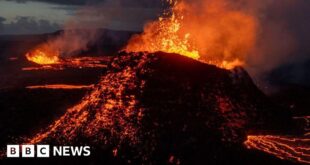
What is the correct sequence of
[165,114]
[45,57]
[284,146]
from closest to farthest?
[165,114]
[284,146]
[45,57]

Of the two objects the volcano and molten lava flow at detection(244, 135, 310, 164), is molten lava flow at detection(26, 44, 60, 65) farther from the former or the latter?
molten lava flow at detection(244, 135, 310, 164)

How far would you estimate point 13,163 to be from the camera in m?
22.5

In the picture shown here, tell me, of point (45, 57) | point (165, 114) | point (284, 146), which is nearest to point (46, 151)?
point (165, 114)

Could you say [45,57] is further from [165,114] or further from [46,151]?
[165,114]

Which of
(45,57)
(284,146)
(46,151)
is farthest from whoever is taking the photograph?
(45,57)

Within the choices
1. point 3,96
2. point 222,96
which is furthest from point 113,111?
point 3,96

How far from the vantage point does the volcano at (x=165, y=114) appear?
22.5 meters

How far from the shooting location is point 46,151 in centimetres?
2298

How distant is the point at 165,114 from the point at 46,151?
6.07 meters

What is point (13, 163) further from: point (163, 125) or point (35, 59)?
point (35, 59)

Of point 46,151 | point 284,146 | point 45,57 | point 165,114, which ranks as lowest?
point 284,146

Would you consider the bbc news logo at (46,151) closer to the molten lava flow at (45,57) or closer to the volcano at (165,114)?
the volcano at (165,114)

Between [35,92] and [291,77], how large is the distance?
34092 mm

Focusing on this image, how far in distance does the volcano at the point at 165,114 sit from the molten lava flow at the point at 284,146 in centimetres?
66
